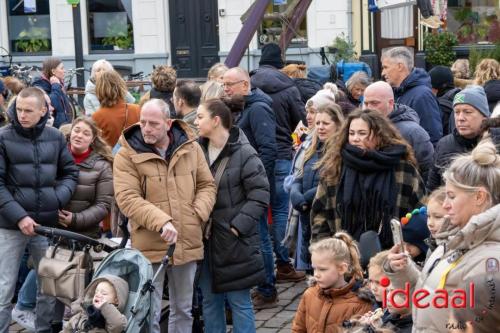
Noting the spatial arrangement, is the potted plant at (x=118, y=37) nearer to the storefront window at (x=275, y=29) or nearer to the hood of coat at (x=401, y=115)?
the storefront window at (x=275, y=29)

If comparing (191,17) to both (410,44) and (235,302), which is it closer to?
(410,44)

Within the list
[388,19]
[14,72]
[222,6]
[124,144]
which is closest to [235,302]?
[124,144]

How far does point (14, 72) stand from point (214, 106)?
10672mm

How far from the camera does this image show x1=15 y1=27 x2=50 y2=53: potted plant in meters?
25.8

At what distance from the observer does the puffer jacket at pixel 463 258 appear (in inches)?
148

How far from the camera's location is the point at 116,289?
622 cm

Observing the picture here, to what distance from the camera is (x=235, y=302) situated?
6957mm

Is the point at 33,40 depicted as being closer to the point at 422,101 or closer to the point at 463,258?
the point at 422,101

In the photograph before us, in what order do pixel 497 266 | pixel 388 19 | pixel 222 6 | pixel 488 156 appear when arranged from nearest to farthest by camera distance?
pixel 497 266 < pixel 488 156 < pixel 388 19 < pixel 222 6

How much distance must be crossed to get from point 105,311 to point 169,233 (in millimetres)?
768

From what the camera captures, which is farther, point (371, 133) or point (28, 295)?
point (28, 295)

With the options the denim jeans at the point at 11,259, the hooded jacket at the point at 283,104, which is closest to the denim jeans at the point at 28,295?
the denim jeans at the point at 11,259

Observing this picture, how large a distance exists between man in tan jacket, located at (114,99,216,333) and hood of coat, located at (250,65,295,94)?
249 cm

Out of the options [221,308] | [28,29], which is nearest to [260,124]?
[221,308]
